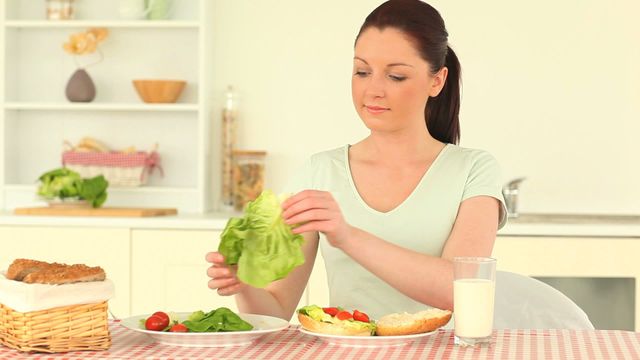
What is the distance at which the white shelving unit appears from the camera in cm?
402

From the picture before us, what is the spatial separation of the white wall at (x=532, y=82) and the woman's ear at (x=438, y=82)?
5.59 ft

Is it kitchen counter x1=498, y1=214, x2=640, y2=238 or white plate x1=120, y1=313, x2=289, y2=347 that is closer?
white plate x1=120, y1=313, x2=289, y2=347

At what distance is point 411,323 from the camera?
166 centimetres

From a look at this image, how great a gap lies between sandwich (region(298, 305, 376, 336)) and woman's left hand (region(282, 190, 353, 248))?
0.13 m

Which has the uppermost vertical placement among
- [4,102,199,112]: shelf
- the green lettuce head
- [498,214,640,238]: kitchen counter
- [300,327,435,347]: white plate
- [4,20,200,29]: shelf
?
[4,20,200,29]: shelf

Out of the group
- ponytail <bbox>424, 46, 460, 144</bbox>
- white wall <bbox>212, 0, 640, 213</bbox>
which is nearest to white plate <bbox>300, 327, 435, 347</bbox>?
ponytail <bbox>424, 46, 460, 144</bbox>

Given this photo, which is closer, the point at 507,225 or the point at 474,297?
the point at 474,297

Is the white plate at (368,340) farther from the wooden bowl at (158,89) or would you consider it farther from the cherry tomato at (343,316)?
the wooden bowl at (158,89)

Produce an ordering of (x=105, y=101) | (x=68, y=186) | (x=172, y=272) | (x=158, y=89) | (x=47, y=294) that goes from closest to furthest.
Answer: (x=47, y=294), (x=172, y=272), (x=68, y=186), (x=158, y=89), (x=105, y=101)

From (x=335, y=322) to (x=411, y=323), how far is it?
12 cm

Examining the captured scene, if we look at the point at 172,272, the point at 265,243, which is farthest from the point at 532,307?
the point at 172,272

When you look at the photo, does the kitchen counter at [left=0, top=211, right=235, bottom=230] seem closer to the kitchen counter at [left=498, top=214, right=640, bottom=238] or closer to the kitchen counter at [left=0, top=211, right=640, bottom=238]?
the kitchen counter at [left=0, top=211, right=640, bottom=238]

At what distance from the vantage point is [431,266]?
1.92 meters

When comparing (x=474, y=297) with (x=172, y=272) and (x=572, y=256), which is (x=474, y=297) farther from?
(x=172, y=272)
